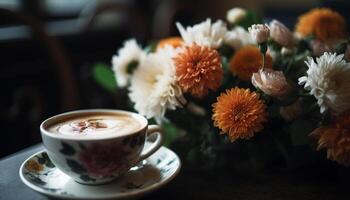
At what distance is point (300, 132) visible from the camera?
0.56 metres

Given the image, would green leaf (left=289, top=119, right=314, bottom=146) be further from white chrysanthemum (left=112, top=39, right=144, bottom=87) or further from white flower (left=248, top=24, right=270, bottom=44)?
white chrysanthemum (left=112, top=39, right=144, bottom=87)

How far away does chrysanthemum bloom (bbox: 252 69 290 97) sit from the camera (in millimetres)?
511

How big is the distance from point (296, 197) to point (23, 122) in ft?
2.97

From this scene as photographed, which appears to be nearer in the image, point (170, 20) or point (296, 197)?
point (296, 197)

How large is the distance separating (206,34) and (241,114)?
0.16 m

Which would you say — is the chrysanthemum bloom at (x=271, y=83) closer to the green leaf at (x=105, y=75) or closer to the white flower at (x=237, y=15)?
the white flower at (x=237, y=15)

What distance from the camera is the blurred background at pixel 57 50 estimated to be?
42.9 inches

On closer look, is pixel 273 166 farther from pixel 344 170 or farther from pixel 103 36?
pixel 103 36

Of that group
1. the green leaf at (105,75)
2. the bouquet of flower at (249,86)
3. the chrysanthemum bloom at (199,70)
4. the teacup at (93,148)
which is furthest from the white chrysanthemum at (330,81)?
the green leaf at (105,75)

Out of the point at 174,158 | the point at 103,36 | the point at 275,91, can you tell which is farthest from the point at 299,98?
the point at 103,36

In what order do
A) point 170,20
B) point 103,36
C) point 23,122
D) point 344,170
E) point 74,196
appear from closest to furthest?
point 74,196 → point 344,170 → point 23,122 → point 170,20 → point 103,36

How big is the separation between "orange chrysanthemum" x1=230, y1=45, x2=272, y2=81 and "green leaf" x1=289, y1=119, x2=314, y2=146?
0.10 meters

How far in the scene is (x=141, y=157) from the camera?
573 millimetres

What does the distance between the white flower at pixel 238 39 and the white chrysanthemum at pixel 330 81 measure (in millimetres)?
170
